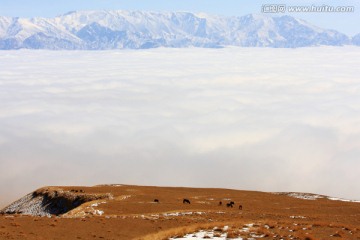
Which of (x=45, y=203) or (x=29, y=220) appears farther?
(x=45, y=203)

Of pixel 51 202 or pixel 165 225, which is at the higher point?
pixel 51 202

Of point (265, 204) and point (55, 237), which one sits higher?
point (265, 204)

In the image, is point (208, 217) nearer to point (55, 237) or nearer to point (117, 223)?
point (117, 223)

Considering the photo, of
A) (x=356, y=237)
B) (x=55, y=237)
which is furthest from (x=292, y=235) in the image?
(x=55, y=237)

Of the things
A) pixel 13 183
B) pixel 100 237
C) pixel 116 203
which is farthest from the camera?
pixel 13 183

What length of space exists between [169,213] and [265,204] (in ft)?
56.3

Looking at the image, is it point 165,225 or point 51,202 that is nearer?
point 165,225

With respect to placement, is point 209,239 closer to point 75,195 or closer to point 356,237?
point 356,237

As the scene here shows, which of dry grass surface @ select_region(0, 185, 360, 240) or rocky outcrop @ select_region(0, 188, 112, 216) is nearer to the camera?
dry grass surface @ select_region(0, 185, 360, 240)

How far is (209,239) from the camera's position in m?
25.2

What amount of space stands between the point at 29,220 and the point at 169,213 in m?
14.5

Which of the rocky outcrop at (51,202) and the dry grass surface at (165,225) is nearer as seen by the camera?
the dry grass surface at (165,225)

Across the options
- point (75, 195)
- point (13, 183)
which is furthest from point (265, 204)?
point (13, 183)

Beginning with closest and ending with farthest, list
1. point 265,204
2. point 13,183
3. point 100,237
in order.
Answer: point 100,237
point 265,204
point 13,183
